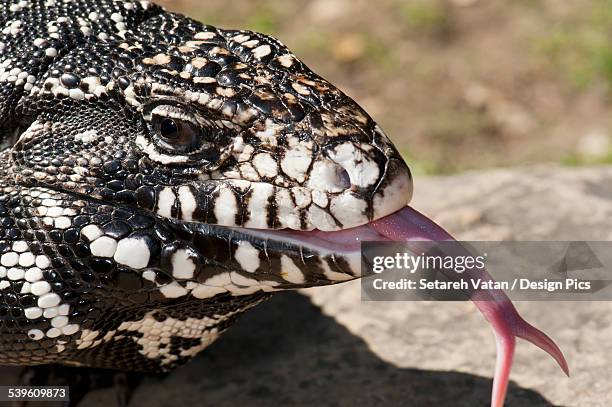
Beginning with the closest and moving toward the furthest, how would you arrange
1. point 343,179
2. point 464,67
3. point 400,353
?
point 343,179
point 400,353
point 464,67

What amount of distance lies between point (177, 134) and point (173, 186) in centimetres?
20

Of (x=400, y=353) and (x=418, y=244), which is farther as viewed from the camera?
(x=400, y=353)

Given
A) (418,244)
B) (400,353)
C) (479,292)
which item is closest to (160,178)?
(418,244)

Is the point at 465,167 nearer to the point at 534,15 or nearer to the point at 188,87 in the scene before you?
the point at 534,15

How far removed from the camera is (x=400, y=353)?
539 centimetres

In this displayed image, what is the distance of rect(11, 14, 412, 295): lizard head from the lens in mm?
3836

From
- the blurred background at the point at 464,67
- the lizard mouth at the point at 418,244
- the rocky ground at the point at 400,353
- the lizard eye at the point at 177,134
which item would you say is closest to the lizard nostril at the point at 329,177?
the lizard mouth at the point at 418,244

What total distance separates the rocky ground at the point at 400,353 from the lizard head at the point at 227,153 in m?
1.32

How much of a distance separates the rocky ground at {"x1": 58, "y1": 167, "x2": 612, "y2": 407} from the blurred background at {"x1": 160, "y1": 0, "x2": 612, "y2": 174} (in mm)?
2765

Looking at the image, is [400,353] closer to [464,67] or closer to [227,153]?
[227,153]

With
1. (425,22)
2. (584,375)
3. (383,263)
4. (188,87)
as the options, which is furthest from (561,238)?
(425,22)

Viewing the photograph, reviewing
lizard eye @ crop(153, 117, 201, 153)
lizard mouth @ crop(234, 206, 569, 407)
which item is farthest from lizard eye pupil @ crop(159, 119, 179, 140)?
lizard mouth @ crop(234, 206, 569, 407)

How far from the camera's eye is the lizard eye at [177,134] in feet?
12.9

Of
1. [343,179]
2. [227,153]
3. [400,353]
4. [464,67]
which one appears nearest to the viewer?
[343,179]
